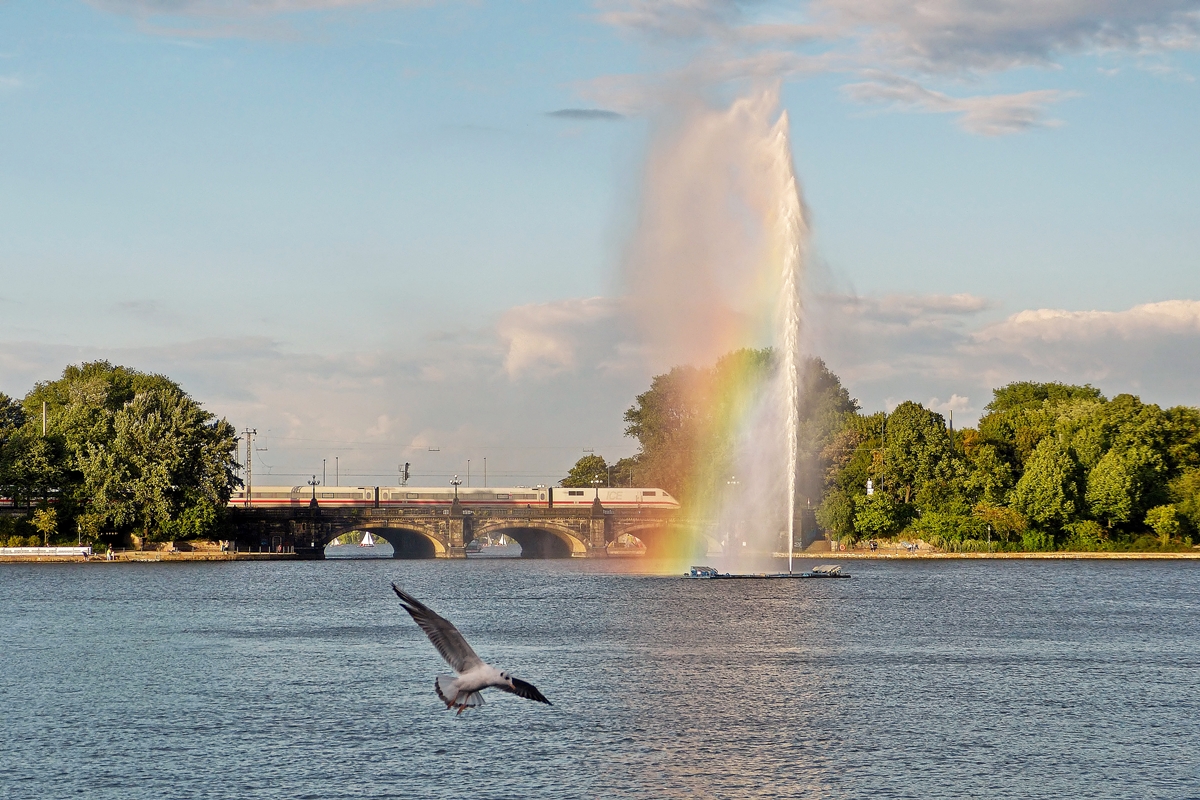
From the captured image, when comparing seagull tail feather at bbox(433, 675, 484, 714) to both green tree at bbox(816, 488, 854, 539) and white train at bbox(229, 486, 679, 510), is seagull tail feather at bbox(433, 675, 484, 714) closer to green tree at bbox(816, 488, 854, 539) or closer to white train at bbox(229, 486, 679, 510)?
green tree at bbox(816, 488, 854, 539)

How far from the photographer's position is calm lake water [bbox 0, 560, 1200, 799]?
27.2m

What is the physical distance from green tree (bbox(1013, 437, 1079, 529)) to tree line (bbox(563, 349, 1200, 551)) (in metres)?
0.10

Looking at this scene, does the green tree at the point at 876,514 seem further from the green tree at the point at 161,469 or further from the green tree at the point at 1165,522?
the green tree at the point at 161,469

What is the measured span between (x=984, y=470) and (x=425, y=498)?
4869cm

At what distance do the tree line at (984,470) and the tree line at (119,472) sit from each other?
37846 millimetres

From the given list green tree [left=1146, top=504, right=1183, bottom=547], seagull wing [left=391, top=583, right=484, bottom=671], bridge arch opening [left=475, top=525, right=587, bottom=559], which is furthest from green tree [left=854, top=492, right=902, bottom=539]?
seagull wing [left=391, top=583, right=484, bottom=671]

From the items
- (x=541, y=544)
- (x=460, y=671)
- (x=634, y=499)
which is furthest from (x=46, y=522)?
(x=460, y=671)

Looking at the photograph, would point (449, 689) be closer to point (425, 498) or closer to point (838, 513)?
point (838, 513)

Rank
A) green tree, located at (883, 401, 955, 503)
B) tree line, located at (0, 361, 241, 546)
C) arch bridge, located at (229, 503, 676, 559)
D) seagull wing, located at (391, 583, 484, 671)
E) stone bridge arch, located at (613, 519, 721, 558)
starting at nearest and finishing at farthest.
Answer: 1. seagull wing, located at (391, 583, 484, 671)
2. tree line, located at (0, 361, 241, 546)
3. green tree, located at (883, 401, 955, 503)
4. arch bridge, located at (229, 503, 676, 559)
5. stone bridge arch, located at (613, 519, 721, 558)

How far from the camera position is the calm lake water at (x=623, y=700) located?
89.2 ft

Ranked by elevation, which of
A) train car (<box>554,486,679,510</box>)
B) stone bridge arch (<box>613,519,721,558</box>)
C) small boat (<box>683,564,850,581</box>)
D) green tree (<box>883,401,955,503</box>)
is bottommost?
small boat (<box>683,564,850,581</box>)

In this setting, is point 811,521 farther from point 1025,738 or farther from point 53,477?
point 1025,738

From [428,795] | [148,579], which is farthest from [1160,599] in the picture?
[148,579]

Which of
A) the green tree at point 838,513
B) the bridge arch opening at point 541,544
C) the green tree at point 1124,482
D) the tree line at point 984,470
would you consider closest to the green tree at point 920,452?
the tree line at point 984,470
